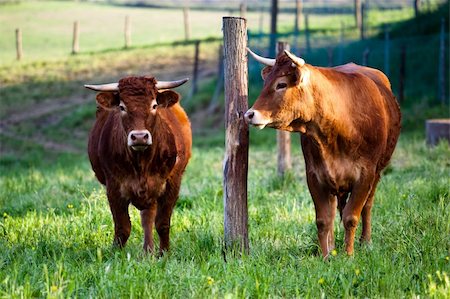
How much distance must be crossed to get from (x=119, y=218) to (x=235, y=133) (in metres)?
1.36

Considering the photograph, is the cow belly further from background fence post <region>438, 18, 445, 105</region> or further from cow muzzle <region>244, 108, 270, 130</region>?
background fence post <region>438, 18, 445, 105</region>

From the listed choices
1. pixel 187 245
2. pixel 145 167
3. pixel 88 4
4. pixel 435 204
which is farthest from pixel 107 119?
pixel 88 4

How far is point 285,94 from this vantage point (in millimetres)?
6766

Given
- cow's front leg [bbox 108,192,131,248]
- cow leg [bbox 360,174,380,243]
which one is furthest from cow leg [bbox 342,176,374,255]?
cow's front leg [bbox 108,192,131,248]

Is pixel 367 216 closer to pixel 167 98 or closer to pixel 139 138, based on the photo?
pixel 167 98

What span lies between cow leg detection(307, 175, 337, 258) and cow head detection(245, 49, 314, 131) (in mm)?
665

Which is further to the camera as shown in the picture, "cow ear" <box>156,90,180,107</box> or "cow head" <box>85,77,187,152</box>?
"cow ear" <box>156,90,180,107</box>

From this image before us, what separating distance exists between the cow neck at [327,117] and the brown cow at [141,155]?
117 centimetres

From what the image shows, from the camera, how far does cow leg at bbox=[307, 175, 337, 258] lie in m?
7.20

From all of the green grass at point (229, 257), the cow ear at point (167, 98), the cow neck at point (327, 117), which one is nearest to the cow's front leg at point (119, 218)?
the green grass at point (229, 257)

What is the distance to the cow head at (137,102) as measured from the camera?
22.8 ft

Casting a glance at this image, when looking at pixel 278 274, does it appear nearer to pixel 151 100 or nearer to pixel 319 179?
pixel 319 179

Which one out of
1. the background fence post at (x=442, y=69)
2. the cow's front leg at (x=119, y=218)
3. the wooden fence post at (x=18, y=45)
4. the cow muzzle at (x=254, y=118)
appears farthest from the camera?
the wooden fence post at (x=18, y=45)

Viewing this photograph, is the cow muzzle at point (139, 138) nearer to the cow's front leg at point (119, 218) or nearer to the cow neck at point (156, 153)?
the cow neck at point (156, 153)
